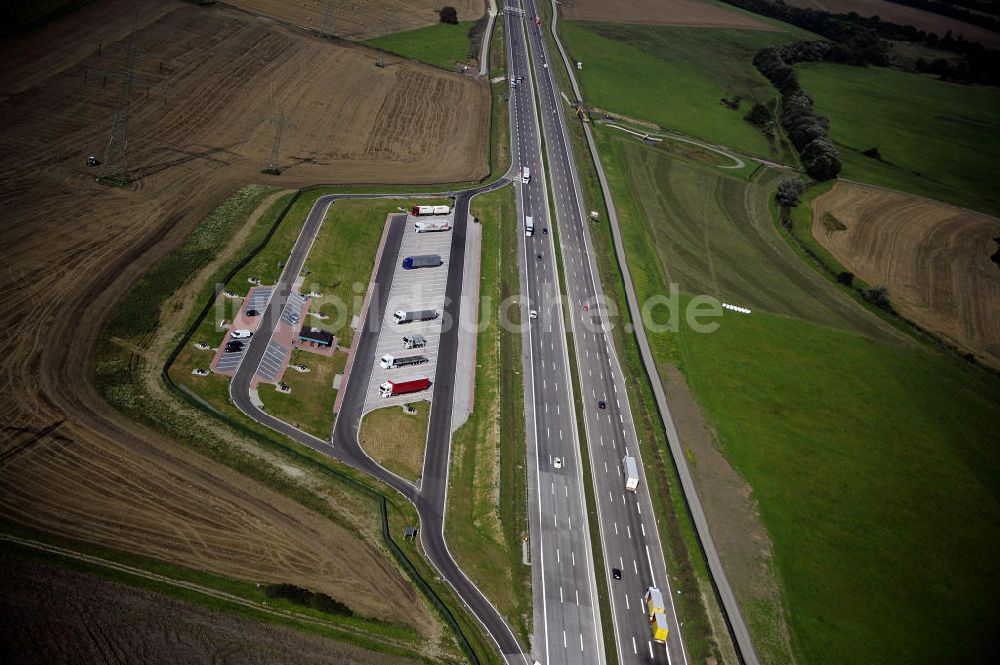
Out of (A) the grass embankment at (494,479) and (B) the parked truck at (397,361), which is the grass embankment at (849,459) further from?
(B) the parked truck at (397,361)

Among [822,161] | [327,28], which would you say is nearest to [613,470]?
[822,161]

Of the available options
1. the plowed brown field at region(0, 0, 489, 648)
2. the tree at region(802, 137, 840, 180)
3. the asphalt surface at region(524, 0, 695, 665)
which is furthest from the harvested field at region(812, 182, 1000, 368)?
the plowed brown field at region(0, 0, 489, 648)

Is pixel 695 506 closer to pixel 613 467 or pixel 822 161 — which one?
pixel 613 467

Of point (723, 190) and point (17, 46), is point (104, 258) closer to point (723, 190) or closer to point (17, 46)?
point (17, 46)

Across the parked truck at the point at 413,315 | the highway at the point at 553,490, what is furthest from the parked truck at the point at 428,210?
the parked truck at the point at 413,315

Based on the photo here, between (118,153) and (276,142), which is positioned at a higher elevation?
(276,142)

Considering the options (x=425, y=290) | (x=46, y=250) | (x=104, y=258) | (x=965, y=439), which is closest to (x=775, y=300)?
(x=965, y=439)
